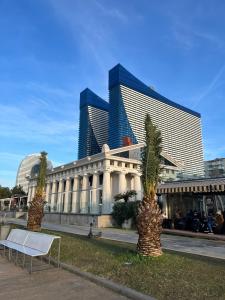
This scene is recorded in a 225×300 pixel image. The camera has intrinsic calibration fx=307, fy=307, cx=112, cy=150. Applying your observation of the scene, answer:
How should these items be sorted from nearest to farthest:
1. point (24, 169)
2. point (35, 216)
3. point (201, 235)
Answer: point (201, 235) → point (35, 216) → point (24, 169)

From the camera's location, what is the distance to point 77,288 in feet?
20.5

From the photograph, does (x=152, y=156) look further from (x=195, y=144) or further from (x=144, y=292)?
(x=195, y=144)

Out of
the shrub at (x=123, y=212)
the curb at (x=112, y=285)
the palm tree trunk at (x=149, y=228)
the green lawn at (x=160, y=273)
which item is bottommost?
the curb at (x=112, y=285)

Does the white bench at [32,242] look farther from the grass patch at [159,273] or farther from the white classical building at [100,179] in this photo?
the white classical building at [100,179]

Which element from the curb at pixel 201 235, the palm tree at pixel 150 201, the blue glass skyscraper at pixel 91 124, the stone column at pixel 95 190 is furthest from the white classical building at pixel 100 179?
the blue glass skyscraper at pixel 91 124

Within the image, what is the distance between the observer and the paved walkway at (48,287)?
18.6 feet

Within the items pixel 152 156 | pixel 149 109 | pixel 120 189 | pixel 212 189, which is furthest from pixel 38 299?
pixel 149 109

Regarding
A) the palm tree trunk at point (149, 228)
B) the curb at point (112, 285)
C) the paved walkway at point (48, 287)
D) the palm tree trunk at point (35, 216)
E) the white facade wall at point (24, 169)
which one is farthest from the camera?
the white facade wall at point (24, 169)

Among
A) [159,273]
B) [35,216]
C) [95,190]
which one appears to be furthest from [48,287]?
[95,190]

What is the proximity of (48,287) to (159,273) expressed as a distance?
96.8 inches

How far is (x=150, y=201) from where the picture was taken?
369 inches

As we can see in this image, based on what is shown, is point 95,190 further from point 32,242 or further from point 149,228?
point 149,228

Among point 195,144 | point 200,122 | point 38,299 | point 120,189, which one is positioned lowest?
point 38,299

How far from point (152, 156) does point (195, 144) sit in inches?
Answer: 4406
